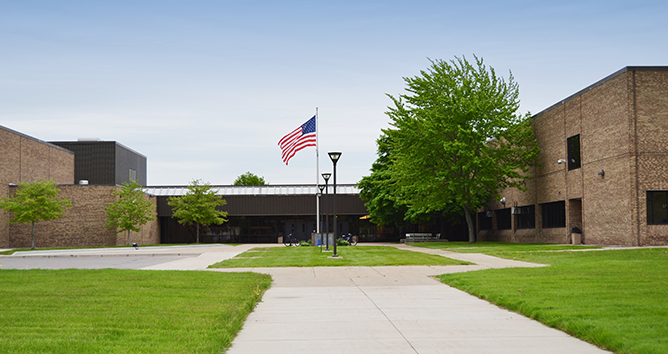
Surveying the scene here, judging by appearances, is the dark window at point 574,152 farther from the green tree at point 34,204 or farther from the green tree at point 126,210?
the green tree at point 34,204

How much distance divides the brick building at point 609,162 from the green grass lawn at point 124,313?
70.1 ft

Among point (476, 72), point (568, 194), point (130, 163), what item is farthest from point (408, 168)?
point (130, 163)

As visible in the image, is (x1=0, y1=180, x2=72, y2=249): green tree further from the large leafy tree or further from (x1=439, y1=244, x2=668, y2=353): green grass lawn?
(x1=439, y1=244, x2=668, y2=353): green grass lawn

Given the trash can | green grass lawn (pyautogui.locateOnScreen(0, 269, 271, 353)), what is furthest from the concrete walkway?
the trash can

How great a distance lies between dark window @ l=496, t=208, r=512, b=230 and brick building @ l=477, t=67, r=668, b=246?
6.54m

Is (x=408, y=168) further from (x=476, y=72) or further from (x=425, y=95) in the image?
(x=476, y=72)

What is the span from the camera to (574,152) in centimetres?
3428

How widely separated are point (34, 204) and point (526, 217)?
3499 centimetres

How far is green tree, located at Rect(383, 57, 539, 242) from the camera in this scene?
38.5m

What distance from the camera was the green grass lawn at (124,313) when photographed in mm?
6633

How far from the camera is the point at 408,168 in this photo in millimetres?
40719

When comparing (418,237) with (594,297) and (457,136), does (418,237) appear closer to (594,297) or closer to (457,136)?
(457,136)

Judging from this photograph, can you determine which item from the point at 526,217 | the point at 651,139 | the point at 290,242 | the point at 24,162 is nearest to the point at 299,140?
the point at 290,242

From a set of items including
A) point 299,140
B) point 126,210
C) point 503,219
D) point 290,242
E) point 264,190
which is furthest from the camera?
point 264,190
